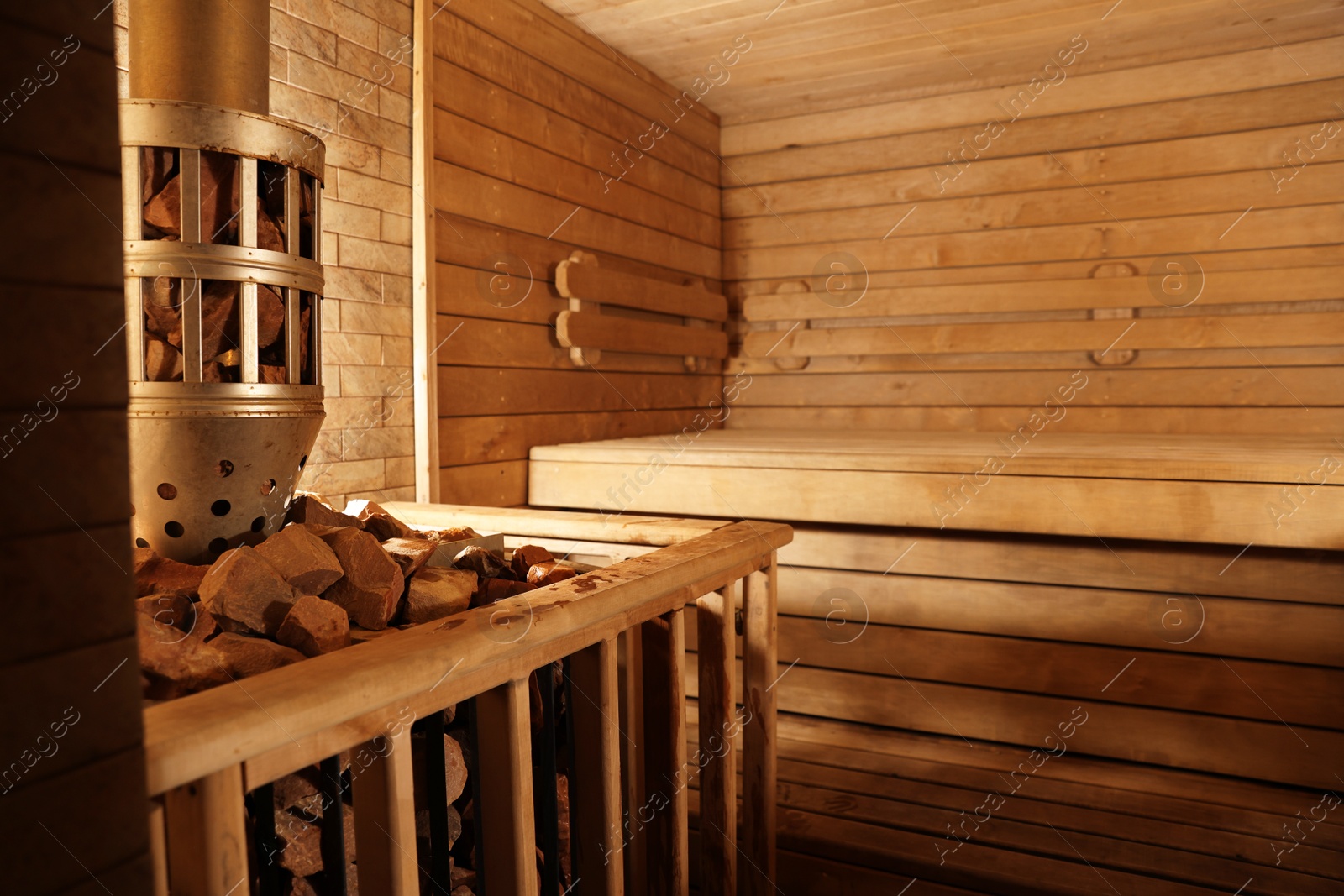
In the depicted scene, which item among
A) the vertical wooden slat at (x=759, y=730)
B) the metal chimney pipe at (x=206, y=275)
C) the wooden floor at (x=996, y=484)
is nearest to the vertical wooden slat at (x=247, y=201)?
the metal chimney pipe at (x=206, y=275)

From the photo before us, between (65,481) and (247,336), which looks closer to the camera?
(65,481)

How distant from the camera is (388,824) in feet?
2.89

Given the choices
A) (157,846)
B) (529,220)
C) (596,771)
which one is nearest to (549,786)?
(596,771)

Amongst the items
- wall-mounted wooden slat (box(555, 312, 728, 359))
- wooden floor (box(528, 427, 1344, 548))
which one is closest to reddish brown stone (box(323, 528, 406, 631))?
wooden floor (box(528, 427, 1344, 548))

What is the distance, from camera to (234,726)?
27.8 inches

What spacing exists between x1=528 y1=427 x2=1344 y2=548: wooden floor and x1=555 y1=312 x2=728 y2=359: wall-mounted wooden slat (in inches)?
14.1

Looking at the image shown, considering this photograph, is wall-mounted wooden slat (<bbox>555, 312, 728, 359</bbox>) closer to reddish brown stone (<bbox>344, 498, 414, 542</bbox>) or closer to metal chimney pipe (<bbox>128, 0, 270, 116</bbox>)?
reddish brown stone (<bbox>344, 498, 414, 542</bbox>)

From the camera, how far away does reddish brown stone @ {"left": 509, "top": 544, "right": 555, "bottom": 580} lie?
1.48 meters

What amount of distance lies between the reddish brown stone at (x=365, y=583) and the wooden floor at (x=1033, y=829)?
4.12ft

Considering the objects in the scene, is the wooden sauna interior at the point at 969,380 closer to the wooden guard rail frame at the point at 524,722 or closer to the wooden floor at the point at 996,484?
the wooden floor at the point at 996,484

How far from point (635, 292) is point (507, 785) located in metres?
2.42

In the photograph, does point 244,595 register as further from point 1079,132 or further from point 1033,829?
point 1079,132

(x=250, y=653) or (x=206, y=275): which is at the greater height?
(x=206, y=275)

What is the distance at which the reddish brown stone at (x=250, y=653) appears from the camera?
3.06 feet
